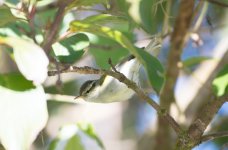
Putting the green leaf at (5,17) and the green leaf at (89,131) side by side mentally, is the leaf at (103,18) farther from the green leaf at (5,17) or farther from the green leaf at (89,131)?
the green leaf at (89,131)

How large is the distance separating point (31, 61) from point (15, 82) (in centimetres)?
7

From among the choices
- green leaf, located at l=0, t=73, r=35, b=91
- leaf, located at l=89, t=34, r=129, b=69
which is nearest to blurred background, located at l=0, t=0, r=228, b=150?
leaf, located at l=89, t=34, r=129, b=69

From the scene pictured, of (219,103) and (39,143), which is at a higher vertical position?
(219,103)

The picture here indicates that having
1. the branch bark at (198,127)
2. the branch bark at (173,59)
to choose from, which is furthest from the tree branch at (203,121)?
the branch bark at (173,59)

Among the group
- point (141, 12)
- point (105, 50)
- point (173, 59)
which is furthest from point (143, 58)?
point (173, 59)

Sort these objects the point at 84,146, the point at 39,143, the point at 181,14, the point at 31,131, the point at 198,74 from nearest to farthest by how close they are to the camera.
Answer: the point at 31,131, the point at 84,146, the point at 181,14, the point at 198,74, the point at 39,143

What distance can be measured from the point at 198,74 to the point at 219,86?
0.69 meters

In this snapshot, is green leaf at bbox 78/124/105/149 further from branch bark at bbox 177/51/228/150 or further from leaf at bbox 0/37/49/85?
leaf at bbox 0/37/49/85

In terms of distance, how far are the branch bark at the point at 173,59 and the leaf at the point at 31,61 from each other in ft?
2.02

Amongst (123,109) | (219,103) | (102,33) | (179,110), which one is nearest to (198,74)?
(179,110)

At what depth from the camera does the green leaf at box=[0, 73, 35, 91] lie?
0.59 metres

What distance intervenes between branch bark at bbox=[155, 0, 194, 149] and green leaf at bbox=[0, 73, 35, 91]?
0.58 metres

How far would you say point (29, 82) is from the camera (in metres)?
0.59

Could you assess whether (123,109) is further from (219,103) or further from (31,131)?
(31,131)
